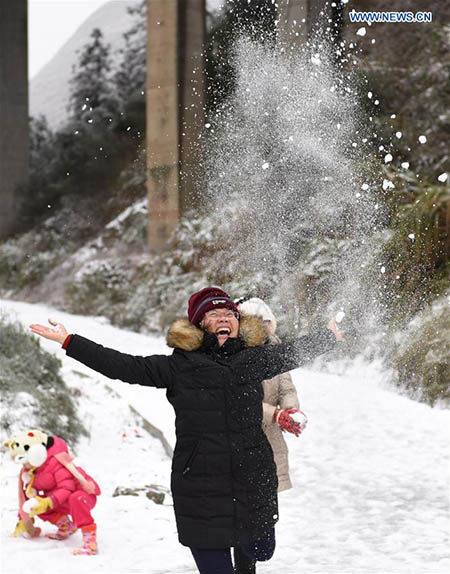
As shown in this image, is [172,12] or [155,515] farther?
[172,12]

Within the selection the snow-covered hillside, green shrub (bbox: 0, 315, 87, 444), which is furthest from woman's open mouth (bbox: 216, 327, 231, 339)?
the snow-covered hillside

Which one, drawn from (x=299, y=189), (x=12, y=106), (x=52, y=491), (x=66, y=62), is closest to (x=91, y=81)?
(x=66, y=62)

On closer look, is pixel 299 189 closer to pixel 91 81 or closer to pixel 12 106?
pixel 12 106

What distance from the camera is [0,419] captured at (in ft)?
19.2

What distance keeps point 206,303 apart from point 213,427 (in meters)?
0.46

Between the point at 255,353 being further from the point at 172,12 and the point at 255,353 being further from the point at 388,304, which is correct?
the point at 172,12

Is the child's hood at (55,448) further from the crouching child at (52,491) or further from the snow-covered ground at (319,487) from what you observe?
the snow-covered ground at (319,487)

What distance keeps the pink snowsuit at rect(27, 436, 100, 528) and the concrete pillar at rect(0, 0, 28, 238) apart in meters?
14.6

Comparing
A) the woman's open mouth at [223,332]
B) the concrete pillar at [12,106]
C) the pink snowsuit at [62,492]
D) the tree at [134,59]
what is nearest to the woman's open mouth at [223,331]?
the woman's open mouth at [223,332]

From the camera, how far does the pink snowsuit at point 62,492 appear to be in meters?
4.25

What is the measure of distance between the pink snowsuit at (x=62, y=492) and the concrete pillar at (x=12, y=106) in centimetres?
1461

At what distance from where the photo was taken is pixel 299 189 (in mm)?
11031

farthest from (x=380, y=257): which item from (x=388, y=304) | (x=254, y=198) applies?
(x=254, y=198)

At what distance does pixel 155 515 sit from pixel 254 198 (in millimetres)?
7303
